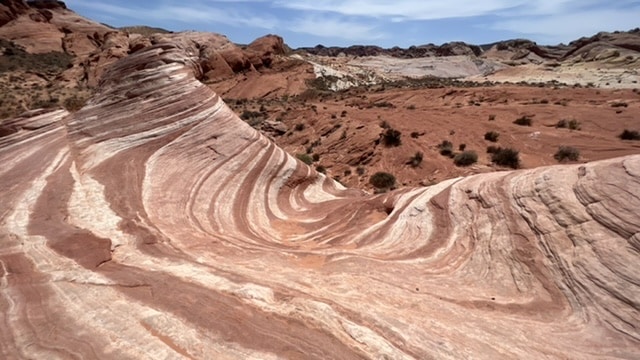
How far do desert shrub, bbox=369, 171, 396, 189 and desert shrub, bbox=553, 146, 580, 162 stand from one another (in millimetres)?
8298

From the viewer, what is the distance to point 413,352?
3.46 m

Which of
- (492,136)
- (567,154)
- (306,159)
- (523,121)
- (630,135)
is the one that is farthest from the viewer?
(523,121)

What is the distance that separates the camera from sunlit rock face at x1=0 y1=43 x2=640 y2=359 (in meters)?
3.54

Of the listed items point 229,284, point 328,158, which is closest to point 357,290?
point 229,284

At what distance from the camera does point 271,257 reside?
5.61m

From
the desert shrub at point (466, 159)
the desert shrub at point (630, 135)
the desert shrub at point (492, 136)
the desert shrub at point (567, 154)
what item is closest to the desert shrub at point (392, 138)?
the desert shrub at point (466, 159)

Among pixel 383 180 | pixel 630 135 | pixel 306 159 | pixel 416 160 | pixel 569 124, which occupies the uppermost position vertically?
pixel 569 124

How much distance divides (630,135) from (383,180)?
14.5 meters

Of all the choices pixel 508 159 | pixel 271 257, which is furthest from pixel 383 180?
pixel 271 257

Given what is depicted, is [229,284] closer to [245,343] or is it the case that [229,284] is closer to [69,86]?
[245,343]

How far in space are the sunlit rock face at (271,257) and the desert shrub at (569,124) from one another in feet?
66.2

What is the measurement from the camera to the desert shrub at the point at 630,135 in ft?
66.6

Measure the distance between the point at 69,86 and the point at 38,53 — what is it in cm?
2602

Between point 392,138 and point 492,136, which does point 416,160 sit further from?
point 492,136
